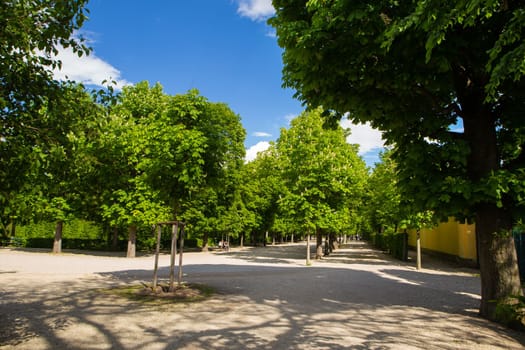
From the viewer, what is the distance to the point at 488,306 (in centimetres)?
748

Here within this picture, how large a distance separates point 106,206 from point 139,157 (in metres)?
4.12

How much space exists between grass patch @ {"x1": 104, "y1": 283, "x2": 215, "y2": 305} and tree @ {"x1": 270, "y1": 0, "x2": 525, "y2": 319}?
593 centimetres

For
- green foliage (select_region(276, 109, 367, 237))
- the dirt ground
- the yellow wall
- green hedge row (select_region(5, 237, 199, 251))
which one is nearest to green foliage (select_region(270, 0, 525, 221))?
the dirt ground

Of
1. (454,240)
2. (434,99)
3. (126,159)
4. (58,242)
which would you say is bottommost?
(58,242)

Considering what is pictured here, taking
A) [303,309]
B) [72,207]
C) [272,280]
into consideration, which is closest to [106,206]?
[72,207]

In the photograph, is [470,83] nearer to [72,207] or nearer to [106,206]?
[106,206]

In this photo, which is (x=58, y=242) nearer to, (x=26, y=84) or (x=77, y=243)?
(x=77, y=243)

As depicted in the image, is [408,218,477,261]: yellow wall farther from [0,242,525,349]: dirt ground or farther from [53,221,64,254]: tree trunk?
[53,221,64,254]: tree trunk

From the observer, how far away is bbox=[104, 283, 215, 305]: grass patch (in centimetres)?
896

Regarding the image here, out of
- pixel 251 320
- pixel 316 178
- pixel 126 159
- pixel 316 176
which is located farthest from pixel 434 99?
pixel 126 159

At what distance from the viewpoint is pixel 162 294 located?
9.51m

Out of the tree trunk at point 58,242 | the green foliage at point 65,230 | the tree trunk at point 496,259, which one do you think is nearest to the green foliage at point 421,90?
the tree trunk at point 496,259

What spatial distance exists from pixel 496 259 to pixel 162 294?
787 cm

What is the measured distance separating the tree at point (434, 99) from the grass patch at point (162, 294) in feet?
19.5
